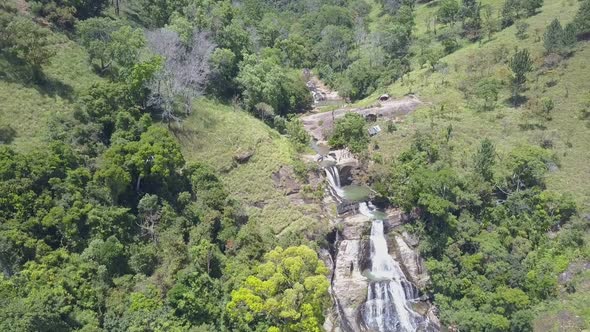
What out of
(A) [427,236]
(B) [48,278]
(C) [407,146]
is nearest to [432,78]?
(C) [407,146]

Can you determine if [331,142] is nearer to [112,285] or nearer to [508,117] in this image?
[508,117]

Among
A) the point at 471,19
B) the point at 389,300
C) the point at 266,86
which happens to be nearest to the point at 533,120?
the point at 471,19

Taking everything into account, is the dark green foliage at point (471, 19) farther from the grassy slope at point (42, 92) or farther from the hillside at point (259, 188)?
the grassy slope at point (42, 92)

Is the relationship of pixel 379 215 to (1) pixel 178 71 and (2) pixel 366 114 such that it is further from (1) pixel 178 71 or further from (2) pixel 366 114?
(1) pixel 178 71

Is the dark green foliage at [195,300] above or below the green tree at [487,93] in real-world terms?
below

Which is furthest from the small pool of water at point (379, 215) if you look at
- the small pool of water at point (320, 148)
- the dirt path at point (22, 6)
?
the dirt path at point (22, 6)

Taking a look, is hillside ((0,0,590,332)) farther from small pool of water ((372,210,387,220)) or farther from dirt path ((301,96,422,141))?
small pool of water ((372,210,387,220))
